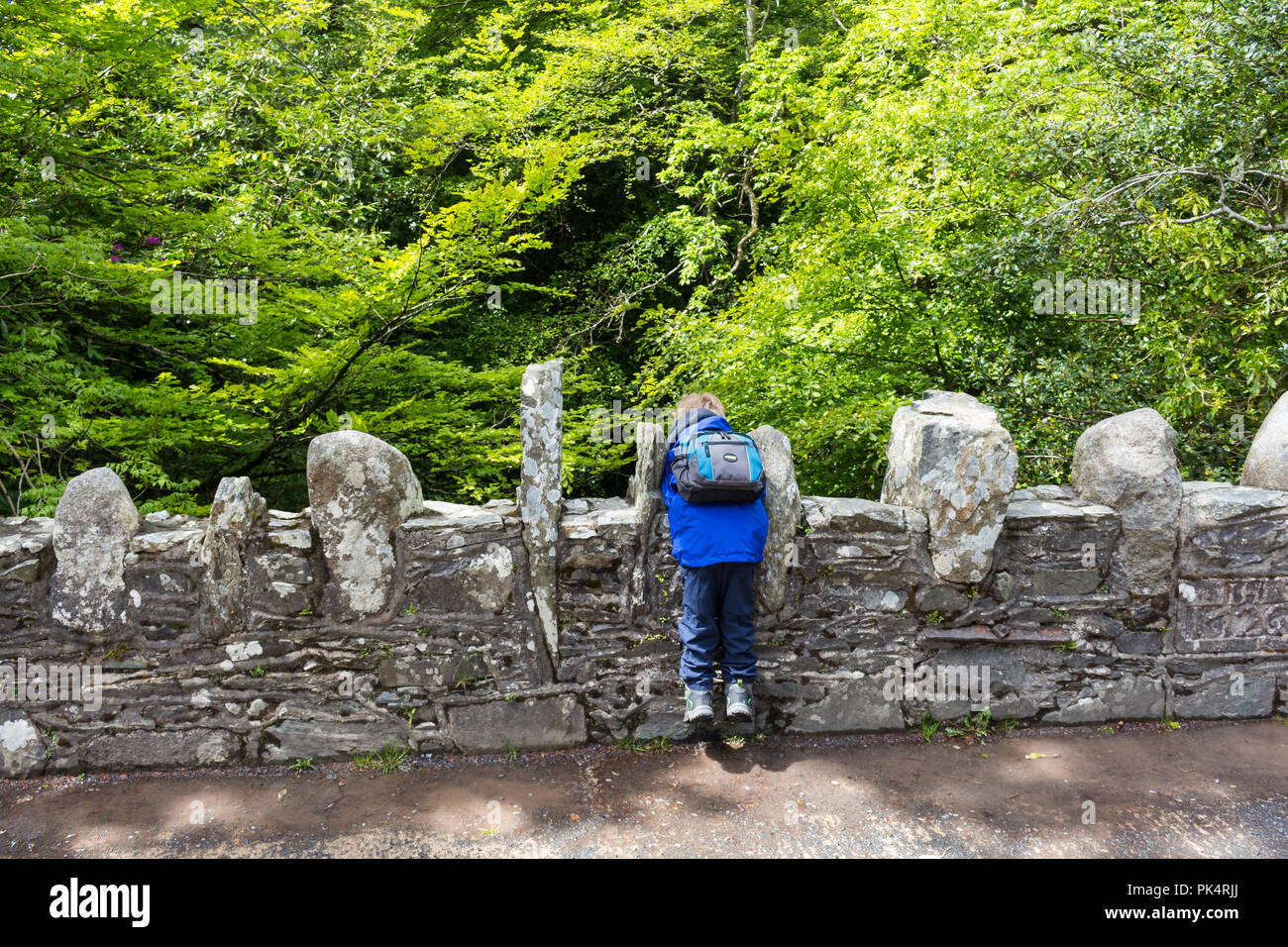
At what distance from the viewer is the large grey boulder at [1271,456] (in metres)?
3.79

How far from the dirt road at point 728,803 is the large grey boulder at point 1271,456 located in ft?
→ 4.05

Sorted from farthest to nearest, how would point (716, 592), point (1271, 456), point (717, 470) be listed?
point (1271, 456) → point (716, 592) → point (717, 470)

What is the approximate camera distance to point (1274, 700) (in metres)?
3.75

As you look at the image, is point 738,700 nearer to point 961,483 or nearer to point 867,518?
point 867,518

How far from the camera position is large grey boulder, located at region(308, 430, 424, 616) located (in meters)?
3.30

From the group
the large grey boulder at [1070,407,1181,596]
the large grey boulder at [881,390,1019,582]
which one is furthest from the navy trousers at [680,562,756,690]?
the large grey boulder at [1070,407,1181,596]

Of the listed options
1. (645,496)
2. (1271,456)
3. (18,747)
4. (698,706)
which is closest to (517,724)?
(698,706)

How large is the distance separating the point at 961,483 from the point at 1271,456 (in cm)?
174

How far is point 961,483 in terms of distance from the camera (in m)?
3.47

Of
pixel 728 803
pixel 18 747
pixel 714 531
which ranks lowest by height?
pixel 728 803

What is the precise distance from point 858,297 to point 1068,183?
1.74 metres

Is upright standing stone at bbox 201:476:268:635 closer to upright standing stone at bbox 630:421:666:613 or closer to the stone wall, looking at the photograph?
the stone wall

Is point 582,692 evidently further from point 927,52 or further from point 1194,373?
point 927,52

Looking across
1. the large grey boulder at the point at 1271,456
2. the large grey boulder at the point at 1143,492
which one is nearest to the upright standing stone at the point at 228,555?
the large grey boulder at the point at 1143,492
